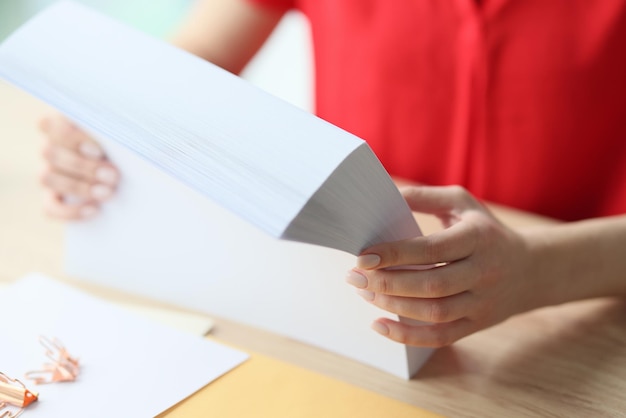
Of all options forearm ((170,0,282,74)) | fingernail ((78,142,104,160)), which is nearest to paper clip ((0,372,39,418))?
fingernail ((78,142,104,160))

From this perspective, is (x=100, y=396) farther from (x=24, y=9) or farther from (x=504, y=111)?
(x=24, y=9)

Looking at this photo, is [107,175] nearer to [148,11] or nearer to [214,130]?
[214,130]

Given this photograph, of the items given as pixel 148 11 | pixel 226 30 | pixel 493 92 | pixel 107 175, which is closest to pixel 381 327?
pixel 107 175

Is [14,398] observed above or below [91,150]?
below

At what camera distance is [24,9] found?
225 centimetres

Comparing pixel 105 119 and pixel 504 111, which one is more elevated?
pixel 105 119

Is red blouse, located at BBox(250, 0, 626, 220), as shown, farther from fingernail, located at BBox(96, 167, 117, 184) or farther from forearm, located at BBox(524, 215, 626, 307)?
fingernail, located at BBox(96, 167, 117, 184)

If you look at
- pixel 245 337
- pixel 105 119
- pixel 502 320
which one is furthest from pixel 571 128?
pixel 105 119

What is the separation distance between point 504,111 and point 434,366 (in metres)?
0.47

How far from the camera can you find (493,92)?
39.6 inches

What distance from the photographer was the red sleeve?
1157 millimetres

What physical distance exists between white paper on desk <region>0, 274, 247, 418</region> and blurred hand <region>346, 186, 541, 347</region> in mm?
152

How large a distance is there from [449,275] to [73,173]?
42 cm

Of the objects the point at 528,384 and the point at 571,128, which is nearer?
the point at 528,384
